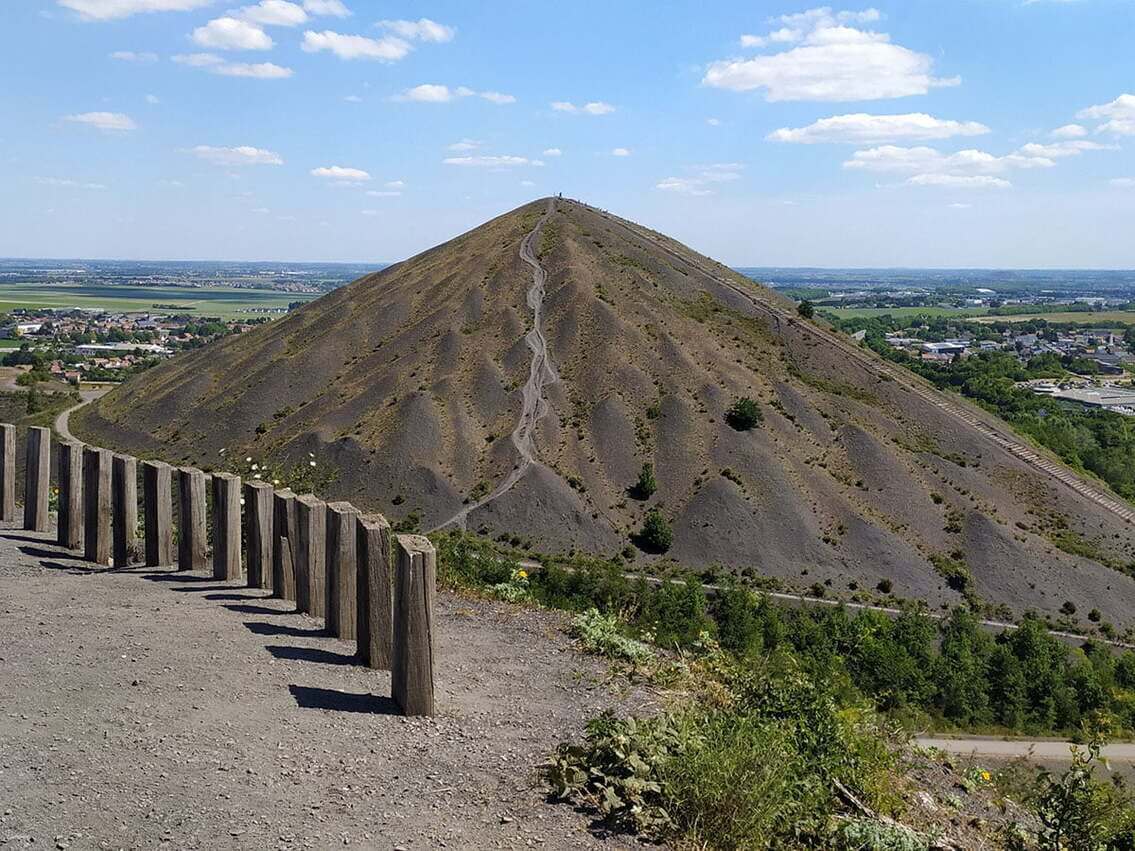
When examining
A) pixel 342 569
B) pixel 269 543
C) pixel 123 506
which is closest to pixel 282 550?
pixel 269 543

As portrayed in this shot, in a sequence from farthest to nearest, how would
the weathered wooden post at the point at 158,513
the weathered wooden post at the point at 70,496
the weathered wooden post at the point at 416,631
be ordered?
the weathered wooden post at the point at 70,496 → the weathered wooden post at the point at 158,513 → the weathered wooden post at the point at 416,631

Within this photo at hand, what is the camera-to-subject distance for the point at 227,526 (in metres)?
9.16

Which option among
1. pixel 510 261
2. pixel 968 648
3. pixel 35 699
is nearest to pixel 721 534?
pixel 968 648

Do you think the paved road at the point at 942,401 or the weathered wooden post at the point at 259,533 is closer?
the weathered wooden post at the point at 259,533

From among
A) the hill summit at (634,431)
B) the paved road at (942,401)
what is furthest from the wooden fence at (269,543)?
the paved road at (942,401)

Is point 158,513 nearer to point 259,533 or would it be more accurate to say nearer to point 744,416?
point 259,533

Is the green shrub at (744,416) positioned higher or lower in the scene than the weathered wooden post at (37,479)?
lower

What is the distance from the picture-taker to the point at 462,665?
7.99 meters

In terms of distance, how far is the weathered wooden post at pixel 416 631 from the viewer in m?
6.49

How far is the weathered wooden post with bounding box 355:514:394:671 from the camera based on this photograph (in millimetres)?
7262

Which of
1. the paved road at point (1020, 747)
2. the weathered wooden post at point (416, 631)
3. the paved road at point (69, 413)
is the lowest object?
the paved road at point (1020, 747)

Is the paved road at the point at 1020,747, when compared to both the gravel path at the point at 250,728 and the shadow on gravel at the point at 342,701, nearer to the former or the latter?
the gravel path at the point at 250,728

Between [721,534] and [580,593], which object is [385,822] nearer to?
[580,593]

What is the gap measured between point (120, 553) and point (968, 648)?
31.8 m
